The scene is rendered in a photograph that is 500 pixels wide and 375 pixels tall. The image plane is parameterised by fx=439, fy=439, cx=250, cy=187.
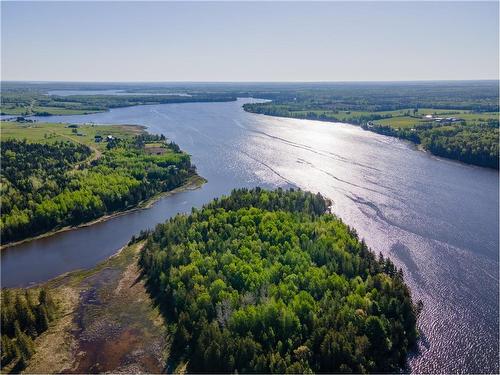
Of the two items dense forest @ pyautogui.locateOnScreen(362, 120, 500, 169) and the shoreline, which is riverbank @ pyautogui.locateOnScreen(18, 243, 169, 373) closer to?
the shoreline

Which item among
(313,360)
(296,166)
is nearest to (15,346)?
(313,360)

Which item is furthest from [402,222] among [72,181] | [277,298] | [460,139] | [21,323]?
[460,139]

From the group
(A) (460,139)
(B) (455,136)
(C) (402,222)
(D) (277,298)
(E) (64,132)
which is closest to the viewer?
(D) (277,298)

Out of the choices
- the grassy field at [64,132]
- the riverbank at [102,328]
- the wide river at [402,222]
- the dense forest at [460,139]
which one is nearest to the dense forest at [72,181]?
the wide river at [402,222]

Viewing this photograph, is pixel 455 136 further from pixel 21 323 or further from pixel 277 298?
pixel 21 323

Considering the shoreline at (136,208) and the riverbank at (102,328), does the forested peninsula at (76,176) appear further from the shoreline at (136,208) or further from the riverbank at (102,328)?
the riverbank at (102,328)

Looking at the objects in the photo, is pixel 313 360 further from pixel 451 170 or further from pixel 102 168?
pixel 451 170
